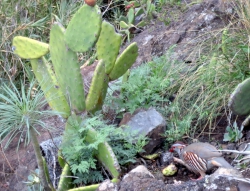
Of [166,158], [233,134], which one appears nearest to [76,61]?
[166,158]

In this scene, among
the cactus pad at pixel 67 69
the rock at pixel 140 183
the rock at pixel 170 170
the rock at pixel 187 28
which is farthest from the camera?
the rock at pixel 187 28

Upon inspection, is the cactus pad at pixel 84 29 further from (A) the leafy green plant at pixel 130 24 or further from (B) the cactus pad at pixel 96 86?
(A) the leafy green plant at pixel 130 24

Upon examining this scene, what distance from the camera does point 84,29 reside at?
113 inches

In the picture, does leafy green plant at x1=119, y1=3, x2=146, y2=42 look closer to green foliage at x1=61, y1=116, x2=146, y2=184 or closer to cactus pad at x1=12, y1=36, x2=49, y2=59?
cactus pad at x1=12, y1=36, x2=49, y2=59

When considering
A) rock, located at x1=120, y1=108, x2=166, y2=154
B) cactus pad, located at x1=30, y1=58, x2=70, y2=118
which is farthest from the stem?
rock, located at x1=120, y1=108, x2=166, y2=154

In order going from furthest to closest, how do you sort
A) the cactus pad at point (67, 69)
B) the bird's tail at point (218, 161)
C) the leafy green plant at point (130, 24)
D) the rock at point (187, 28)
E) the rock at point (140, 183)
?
the leafy green plant at point (130, 24) → the rock at point (187, 28) → the cactus pad at point (67, 69) → the bird's tail at point (218, 161) → the rock at point (140, 183)

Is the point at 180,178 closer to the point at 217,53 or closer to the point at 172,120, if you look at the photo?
the point at 172,120

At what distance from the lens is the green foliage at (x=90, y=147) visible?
2766 millimetres

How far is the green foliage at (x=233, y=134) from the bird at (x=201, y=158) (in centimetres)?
32

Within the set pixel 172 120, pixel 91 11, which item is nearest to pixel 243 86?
pixel 172 120

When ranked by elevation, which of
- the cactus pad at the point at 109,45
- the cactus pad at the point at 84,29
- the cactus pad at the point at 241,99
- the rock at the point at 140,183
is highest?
the cactus pad at the point at 84,29

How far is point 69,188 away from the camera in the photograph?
2.90m

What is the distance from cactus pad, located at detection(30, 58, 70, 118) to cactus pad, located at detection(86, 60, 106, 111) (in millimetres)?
160

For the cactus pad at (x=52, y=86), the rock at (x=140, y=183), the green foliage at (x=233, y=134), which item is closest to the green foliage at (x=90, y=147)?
the cactus pad at (x=52, y=86)
